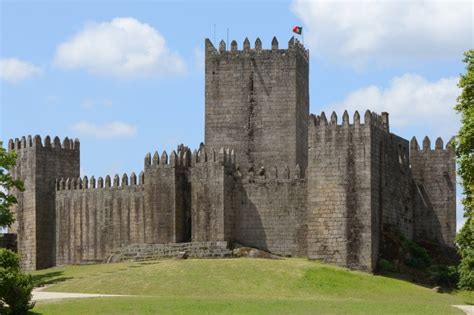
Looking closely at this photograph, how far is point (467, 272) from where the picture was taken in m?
60.2

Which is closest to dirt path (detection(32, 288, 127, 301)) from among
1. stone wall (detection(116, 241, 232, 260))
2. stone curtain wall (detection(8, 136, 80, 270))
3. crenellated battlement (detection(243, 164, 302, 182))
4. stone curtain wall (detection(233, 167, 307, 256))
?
stone wall (detection(116, 241, 232, 260))

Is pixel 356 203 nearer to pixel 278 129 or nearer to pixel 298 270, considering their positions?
pixel 298 270

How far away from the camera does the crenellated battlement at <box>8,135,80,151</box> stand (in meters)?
80.3

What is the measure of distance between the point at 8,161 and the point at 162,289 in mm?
9500

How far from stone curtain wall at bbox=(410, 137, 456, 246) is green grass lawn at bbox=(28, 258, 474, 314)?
10.2m

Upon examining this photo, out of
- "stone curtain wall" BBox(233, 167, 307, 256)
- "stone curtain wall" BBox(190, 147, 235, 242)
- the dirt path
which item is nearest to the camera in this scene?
the dirt path

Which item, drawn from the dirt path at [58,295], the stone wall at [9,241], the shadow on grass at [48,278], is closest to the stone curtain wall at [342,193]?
the shadow on grass at [48,278]

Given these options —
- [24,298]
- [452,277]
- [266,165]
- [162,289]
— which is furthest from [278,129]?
[24,298]

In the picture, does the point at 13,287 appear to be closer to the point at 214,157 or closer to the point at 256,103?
the point at 214,157

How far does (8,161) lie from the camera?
186 ft

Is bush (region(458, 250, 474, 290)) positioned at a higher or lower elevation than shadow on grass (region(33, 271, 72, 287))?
higher

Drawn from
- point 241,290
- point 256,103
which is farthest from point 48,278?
point 256,103

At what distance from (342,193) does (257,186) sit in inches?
252

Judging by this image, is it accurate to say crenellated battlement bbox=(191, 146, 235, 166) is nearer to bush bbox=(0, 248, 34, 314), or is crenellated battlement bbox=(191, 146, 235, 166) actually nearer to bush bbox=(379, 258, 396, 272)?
bush bbox=(379, 258, 396, 272)
